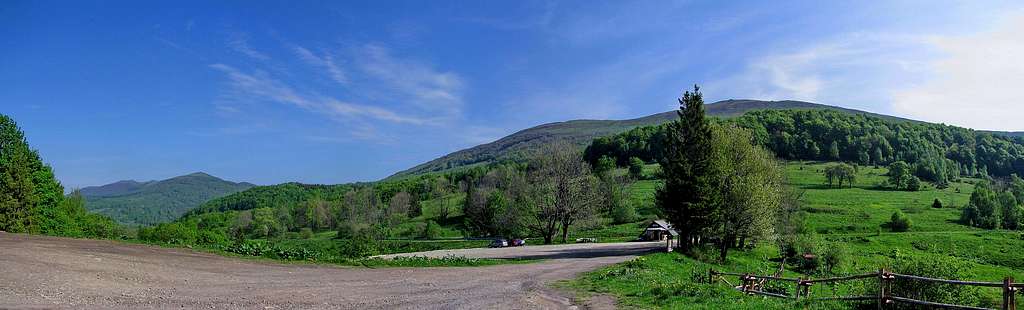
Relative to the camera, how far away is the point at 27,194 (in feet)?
157

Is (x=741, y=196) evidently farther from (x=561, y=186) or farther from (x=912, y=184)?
(x=912, y=184)

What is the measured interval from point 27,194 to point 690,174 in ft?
193

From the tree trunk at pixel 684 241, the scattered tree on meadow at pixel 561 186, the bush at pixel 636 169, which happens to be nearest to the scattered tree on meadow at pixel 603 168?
the bush at pixel 636 169

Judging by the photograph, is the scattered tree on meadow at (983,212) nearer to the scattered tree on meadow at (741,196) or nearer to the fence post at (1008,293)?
the scattered tree on meadow at (741,196)

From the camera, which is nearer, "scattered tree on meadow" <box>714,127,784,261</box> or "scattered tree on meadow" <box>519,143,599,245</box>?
"scattered tree on meadow" <box>714,127,784,261</box>

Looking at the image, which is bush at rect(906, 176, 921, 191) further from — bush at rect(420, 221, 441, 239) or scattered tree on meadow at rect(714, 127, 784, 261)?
bush at rect(420, 221, 441, 239)

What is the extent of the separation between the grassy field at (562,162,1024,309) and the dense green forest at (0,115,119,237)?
5132cm

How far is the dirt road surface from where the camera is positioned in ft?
45.4

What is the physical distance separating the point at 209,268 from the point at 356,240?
21.7 meters

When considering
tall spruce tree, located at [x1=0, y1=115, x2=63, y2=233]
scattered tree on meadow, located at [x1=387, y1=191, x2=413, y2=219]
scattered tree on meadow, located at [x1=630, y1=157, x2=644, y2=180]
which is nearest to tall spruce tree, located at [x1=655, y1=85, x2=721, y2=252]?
tall spruce tree, located at [x1=0, y1=115, x2=63, y2=233]

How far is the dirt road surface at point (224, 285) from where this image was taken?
1383cm

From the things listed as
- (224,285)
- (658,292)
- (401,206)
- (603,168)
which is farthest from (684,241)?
(401,206)

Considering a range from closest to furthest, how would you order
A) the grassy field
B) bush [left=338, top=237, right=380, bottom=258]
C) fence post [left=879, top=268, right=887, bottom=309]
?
fence post [left=879, top=268, right=887, bottom=309] < the grassy field < bush [left=338, top=237, right=380, bottom=258]

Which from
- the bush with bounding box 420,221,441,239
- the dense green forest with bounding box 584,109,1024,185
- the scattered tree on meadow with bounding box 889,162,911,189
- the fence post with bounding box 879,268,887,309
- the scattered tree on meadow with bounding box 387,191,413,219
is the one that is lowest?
the bush with bounding box 420,221,441,239
